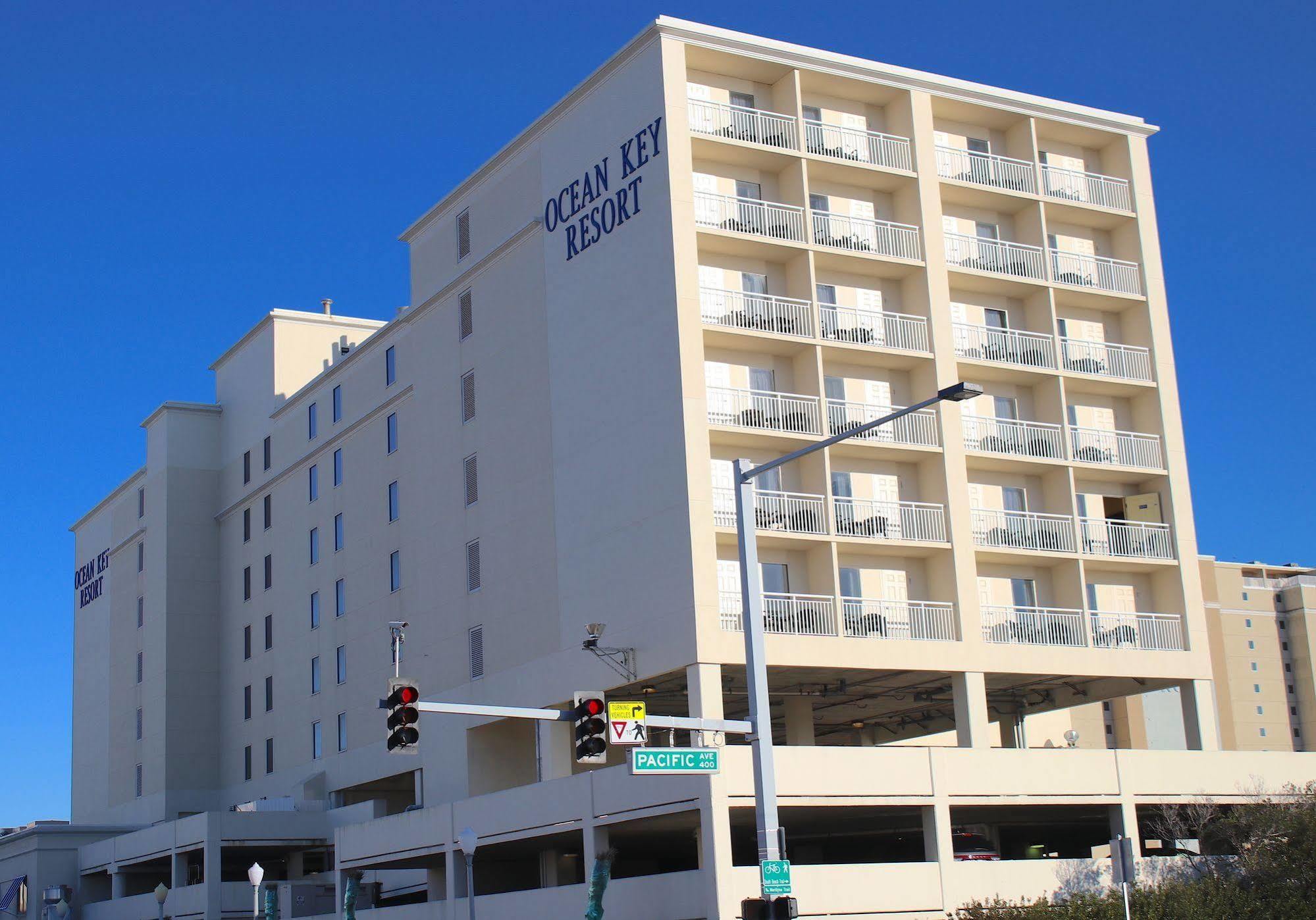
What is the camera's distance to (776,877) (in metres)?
25.1

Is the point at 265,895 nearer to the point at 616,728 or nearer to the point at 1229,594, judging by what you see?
the point at 616,728

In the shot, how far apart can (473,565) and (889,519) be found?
14.5 m

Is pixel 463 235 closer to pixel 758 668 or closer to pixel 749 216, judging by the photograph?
pixel 749 216

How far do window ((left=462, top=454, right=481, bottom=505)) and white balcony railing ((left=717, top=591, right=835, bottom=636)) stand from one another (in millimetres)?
12779

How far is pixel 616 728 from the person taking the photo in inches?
1031

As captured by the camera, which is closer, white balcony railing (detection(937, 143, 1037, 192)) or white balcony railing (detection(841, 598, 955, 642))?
white balcony railing (detection(841, 598, 955, 642))

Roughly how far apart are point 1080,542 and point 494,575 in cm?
1844

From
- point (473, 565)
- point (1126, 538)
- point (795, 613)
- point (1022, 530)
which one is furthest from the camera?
point (473, 565)

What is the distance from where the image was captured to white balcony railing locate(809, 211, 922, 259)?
48.7 m

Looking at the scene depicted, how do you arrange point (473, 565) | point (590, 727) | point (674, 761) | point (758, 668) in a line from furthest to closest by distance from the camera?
point (473, 565) → point (674, 761) → point (758, 668) → point (590, 727)

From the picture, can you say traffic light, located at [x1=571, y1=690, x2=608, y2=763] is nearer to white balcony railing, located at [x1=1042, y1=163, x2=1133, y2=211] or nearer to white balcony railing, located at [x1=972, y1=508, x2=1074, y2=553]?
white balcony railing, located at [x1=972, y1=508, x2=1074, y2=553]

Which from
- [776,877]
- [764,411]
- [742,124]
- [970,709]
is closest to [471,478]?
[764,411]

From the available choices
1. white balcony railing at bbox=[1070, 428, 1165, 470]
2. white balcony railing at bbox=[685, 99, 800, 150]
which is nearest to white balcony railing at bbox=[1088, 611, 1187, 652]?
white balcony railing at bbox=[1070, 428, 1165, 470]

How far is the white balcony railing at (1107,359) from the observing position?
51781mm
